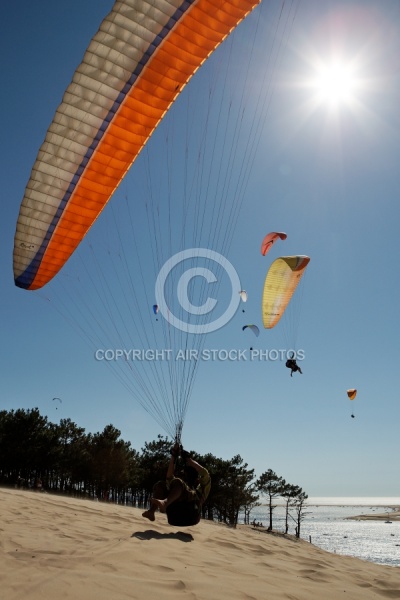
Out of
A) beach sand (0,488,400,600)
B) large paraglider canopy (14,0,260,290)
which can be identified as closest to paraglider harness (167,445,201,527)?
beach sand (0,488,400,600)

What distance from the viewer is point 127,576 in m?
4.01

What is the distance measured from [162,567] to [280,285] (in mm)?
14462

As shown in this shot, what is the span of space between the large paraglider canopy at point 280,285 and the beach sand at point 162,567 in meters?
11.4

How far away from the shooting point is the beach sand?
12.0 ft

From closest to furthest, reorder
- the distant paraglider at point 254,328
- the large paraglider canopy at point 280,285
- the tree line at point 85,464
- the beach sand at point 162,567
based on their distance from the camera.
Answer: the beach sand at point 162,567
the large paraglider canopy at point 280,285
the distant paraglider at point 254,328
the tree line at point 85,464

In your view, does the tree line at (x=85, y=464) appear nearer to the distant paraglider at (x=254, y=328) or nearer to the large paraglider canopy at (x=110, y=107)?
the distant paraglider at (x=254, y=328)

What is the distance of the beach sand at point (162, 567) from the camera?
366 cm

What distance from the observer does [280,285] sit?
1797 centimetres

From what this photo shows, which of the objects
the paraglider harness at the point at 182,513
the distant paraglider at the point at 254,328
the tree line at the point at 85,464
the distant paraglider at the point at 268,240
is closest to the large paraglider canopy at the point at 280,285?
the distant paraglider at the point at 268,240

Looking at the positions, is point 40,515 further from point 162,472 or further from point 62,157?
point 162,472

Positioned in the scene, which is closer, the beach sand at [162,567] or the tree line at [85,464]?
the beach sand at [162,567]

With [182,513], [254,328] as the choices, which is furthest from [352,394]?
[182,513]

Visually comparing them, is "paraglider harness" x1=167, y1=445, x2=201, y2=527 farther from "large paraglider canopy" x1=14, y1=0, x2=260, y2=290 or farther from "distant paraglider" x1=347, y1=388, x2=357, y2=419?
"distant paraglider" x1=347, y1=388, x2=357, y2=419

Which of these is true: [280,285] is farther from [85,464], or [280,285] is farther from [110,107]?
[85,464]
